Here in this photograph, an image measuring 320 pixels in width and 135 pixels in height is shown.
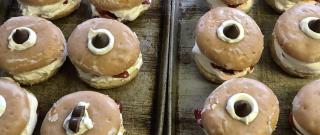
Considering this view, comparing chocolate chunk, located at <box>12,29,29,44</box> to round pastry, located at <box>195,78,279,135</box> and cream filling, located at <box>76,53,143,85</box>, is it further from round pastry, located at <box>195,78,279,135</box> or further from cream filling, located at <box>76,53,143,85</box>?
round pastry, located at <box>195,78,279,135</box>

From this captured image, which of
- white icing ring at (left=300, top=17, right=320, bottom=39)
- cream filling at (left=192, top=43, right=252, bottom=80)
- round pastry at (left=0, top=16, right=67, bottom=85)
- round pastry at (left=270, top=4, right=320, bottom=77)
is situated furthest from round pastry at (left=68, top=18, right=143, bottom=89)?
white icing ring at (left=300, top=17, right=320, bottom=39)

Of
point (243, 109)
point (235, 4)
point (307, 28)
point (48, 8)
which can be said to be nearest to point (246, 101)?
point (243, 109)

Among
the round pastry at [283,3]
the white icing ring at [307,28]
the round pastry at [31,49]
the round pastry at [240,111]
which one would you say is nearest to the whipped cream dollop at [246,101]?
the round pastry at [240,111]

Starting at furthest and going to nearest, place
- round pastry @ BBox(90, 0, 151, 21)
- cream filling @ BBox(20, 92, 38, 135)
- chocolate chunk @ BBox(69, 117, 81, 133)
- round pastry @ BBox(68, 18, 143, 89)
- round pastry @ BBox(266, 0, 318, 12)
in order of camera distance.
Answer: round pastry @ BBox(266, 0, 318, 12) → round pastry @ BBox(90, 0, 151, 21) → round pastry @ BBox(68, 18, 143, 89) → cream filling @ BBox(20, 92, 38, 135) → chocolate chunk @ BBox(69, 117, 81, 133)

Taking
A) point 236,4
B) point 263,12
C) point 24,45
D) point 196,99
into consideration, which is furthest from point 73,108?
point 263,12

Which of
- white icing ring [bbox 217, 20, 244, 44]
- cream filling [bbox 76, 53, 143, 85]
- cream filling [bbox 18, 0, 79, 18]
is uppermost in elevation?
white icing ring [bbox 217, 20, 244, 44]
